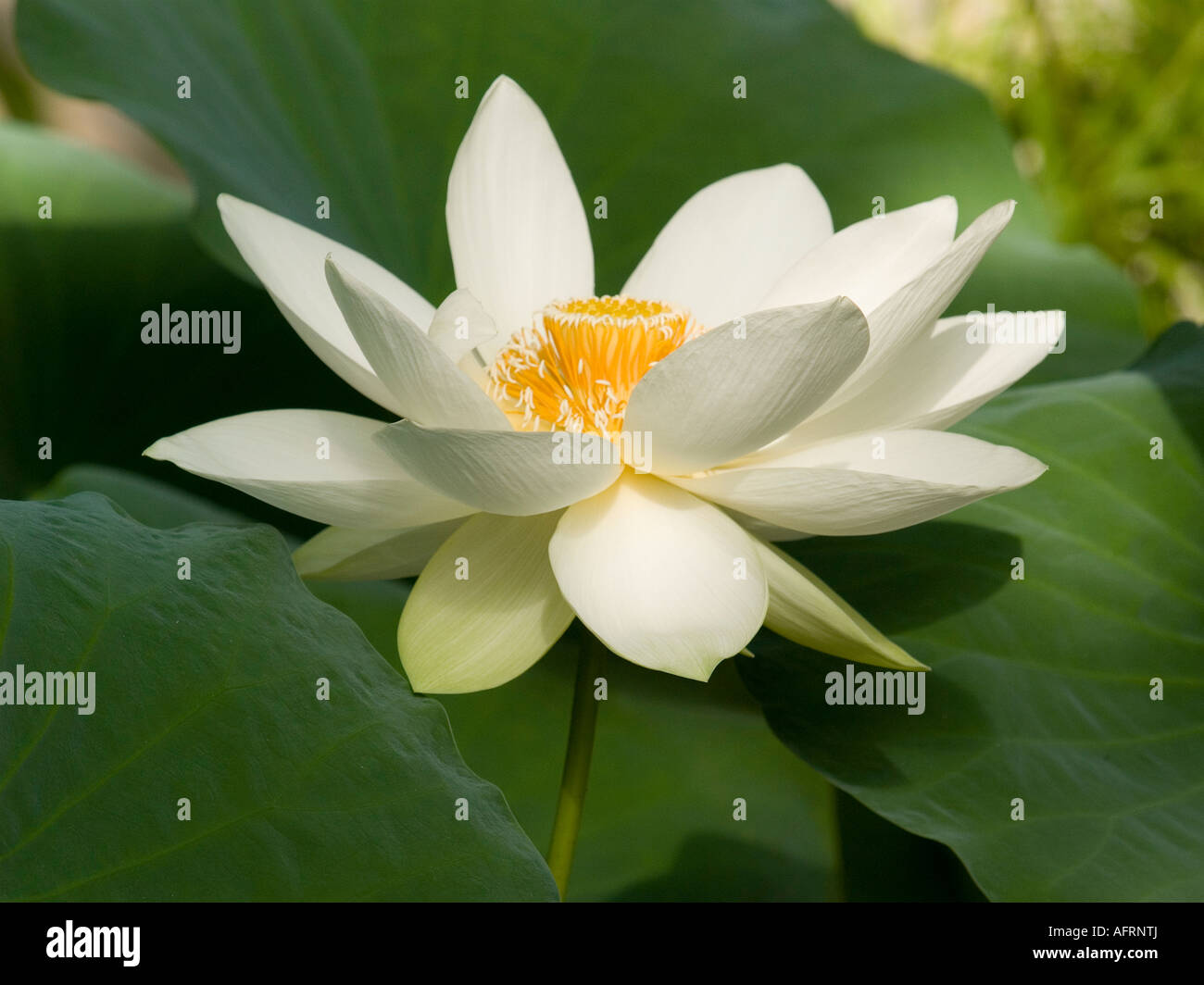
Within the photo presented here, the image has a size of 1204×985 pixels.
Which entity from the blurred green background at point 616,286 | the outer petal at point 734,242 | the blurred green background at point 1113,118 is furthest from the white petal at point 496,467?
the blurred green background at point 1113,118

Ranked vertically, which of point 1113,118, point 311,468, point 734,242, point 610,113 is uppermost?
point 1113,118

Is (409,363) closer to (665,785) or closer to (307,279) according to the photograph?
(307,279)

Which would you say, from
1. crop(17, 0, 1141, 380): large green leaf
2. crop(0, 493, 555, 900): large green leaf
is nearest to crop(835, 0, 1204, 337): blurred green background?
crop(17, 0, 1141, 380): large green leaf

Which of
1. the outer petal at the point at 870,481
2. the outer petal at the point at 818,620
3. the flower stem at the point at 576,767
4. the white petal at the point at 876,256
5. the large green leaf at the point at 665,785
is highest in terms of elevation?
the white petal at the point at 876,256

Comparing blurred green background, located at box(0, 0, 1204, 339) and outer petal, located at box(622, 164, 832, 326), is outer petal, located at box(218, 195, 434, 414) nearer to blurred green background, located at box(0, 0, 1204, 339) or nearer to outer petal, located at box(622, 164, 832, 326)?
outer petal, located at box(622, 164, 832, 326)

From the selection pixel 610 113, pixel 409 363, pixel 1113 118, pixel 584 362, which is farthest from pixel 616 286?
pixel 1113 118

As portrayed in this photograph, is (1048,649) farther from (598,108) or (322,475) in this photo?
(598,108)

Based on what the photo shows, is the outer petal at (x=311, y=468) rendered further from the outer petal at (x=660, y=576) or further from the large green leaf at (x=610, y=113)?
the large green leaf at (x=610, y=113)
